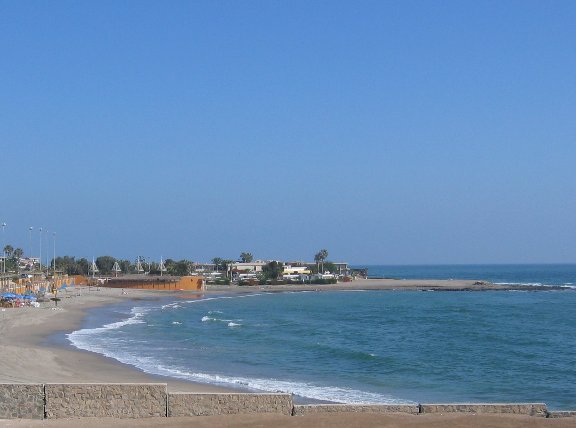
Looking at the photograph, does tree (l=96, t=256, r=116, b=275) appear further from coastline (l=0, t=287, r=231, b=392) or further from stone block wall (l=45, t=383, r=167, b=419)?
stone block wall (l=45, t=383, r=167, b=419)

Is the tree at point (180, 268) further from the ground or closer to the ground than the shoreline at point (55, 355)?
further from the ground

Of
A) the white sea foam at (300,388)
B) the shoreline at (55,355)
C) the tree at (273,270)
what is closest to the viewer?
the white sea foam at (300,388)

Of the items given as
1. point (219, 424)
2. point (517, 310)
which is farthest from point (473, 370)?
point (517, 310)

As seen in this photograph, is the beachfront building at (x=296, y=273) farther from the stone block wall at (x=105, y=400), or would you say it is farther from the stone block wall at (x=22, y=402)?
the stone block wall at (x=22, y=402)

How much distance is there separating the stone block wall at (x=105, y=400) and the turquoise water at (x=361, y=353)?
8.39 metres

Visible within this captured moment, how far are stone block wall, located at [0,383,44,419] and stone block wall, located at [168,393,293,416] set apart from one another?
8.58 feet

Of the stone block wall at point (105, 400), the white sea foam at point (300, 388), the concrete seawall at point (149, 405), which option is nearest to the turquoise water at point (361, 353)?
the white sea foam at point (300, 388)

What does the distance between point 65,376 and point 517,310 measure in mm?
54816

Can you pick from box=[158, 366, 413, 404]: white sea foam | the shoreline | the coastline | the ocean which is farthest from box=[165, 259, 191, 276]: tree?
box=[158, 366, 413, 404]: white sea foam

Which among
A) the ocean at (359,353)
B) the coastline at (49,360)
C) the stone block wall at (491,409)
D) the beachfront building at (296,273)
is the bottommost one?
the ocean at (359,353)

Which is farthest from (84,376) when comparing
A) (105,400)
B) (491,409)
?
(491,409)

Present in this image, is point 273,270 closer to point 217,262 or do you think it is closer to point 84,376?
point 217,262

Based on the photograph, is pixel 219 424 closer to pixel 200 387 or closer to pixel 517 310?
pixel 200 387

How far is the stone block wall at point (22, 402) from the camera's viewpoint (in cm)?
1524
